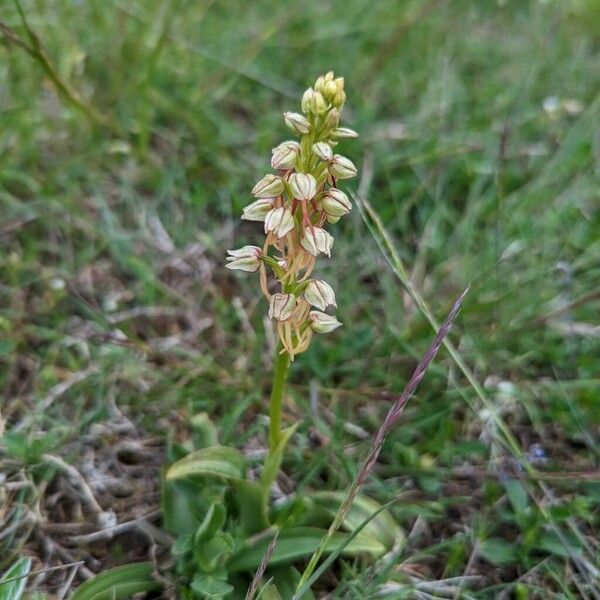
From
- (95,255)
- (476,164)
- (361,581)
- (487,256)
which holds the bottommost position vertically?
(361,581)

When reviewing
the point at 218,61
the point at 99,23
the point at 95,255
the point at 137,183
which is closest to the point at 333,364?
the point at 95,255

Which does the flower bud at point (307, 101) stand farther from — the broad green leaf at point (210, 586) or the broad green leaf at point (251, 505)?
the broad green leaf at point (210, 586)

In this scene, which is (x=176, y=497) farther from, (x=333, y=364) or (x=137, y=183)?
(x=137, y=183)

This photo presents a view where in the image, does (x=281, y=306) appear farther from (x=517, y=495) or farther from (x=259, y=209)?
(x=517, y=495)

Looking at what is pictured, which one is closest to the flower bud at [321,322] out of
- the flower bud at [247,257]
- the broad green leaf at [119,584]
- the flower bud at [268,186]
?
the flower bud at [247,257]

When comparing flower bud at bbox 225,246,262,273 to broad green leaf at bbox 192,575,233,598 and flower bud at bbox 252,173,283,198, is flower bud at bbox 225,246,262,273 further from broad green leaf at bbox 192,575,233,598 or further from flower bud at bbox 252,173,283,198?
broad green leaf at bbox 192,575,233,598
